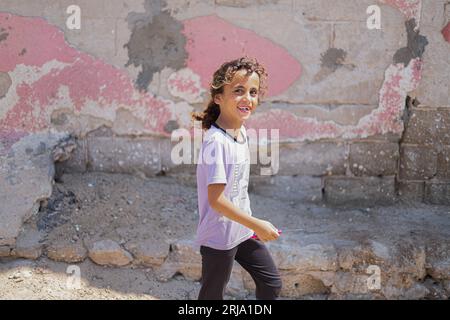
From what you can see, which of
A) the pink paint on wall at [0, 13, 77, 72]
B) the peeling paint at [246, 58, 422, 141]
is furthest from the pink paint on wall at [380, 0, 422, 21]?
the pink paint on wall at [0, 13, 77, 72]

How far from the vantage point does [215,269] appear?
2.25 m

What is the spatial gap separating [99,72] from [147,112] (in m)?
0.43

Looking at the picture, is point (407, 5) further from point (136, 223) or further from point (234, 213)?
point (234, 213)

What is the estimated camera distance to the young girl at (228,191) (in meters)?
2.12

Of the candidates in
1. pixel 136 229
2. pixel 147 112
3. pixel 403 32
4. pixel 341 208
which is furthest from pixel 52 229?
pixel 403 32

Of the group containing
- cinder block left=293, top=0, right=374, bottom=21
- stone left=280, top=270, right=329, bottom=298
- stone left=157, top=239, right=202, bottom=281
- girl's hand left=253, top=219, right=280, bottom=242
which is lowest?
Result: stone left=280, top=270, right=329, bottom=298

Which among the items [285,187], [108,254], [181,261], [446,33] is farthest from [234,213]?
[446,33]

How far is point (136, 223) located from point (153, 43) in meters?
1.26

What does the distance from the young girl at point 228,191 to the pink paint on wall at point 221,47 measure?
1533mm

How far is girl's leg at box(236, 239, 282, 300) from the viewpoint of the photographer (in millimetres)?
2355

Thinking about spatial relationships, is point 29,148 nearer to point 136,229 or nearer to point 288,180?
point 136,229

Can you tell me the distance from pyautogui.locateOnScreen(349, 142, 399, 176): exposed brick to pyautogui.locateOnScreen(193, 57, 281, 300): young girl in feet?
5.97

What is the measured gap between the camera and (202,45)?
384cm

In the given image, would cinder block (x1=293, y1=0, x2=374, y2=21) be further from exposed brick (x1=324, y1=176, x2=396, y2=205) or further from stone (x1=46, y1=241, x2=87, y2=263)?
stone (x1=46, y1=241, x2=87, y2=263)
